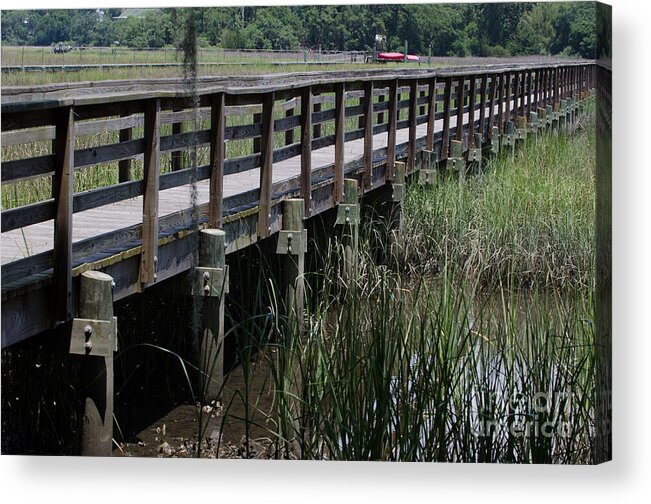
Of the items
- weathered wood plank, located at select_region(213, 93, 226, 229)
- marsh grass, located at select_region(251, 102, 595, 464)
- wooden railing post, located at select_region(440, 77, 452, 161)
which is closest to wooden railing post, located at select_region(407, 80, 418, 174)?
wooden railing post, located at select_region(440, 77, 452, 161)

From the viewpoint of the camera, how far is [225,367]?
18.5 feet

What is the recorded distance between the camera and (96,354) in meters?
5.00

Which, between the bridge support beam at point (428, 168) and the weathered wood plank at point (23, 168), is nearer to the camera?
the weathered wood plank at point (23, 168)

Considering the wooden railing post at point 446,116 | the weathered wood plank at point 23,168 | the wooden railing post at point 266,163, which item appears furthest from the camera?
the wooden railing post at point 266,163

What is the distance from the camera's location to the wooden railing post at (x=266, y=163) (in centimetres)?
624

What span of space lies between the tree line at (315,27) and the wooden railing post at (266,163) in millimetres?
845

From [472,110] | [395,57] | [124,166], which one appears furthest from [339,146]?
[124,166]

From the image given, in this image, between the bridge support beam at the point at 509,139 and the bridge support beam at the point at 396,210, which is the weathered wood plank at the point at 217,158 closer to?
the bridge support beam at the point at 396,210

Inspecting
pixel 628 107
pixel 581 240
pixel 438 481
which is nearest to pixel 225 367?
pixel 438 481

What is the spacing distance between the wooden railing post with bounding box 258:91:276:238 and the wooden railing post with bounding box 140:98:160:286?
3.36 ft

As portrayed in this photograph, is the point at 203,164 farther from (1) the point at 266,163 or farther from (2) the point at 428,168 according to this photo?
(2) the point at 428,168

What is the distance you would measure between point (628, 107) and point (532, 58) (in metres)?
0.62

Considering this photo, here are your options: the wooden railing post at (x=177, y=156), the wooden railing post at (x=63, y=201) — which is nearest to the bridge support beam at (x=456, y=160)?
the wooden railing post at (x=177, y=156)

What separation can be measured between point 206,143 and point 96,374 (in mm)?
1209
